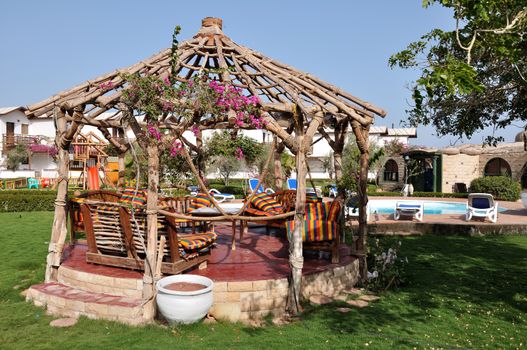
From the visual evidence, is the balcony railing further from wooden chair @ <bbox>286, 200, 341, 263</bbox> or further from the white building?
wooden chair @ <bbox>286, 200, 341, 263</bbox>

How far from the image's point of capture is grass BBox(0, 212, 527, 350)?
496 centimetres

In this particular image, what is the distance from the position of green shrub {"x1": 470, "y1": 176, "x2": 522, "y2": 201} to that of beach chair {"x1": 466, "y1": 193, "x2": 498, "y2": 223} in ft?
35.4

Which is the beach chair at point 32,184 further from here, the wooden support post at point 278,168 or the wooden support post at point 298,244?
the wooden support post at point 298,244

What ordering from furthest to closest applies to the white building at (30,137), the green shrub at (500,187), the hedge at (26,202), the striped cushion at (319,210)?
the white building at (30,137), the green shrub at (500,187), the hedge at (26,202), the striped cushion at (319,210)

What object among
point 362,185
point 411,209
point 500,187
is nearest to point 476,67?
point 362,185

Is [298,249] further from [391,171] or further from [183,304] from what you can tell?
[391,171]

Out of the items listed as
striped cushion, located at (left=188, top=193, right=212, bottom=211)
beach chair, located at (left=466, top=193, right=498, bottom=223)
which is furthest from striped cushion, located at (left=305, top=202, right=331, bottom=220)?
beach chair, located at (left=466, top=193, right=498, bottom=223)

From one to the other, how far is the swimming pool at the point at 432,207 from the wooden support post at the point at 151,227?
1404 centimetres

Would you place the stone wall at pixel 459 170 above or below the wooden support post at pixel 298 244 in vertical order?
above

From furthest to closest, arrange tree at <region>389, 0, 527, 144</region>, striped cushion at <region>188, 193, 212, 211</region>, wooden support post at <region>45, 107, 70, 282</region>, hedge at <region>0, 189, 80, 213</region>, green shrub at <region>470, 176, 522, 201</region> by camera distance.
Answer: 1. green shrub at <region>470, 176, 522, 201</region>
2. hedge at <region>0, 189, 80, 213</region>
3. striped cushion at <region>188, 193, 212, 211</region>
4. wooden support post at <region>45, 107, 70, 282</region>
5. tree at <region>389, 0, 527, 144</region>

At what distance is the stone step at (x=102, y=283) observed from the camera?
609 centimetres

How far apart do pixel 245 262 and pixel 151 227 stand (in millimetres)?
2046

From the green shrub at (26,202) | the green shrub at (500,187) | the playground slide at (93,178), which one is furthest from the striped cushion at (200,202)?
the green shrub at (500,187)

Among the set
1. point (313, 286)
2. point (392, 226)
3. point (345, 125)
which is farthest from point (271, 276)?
point (392, 226)
